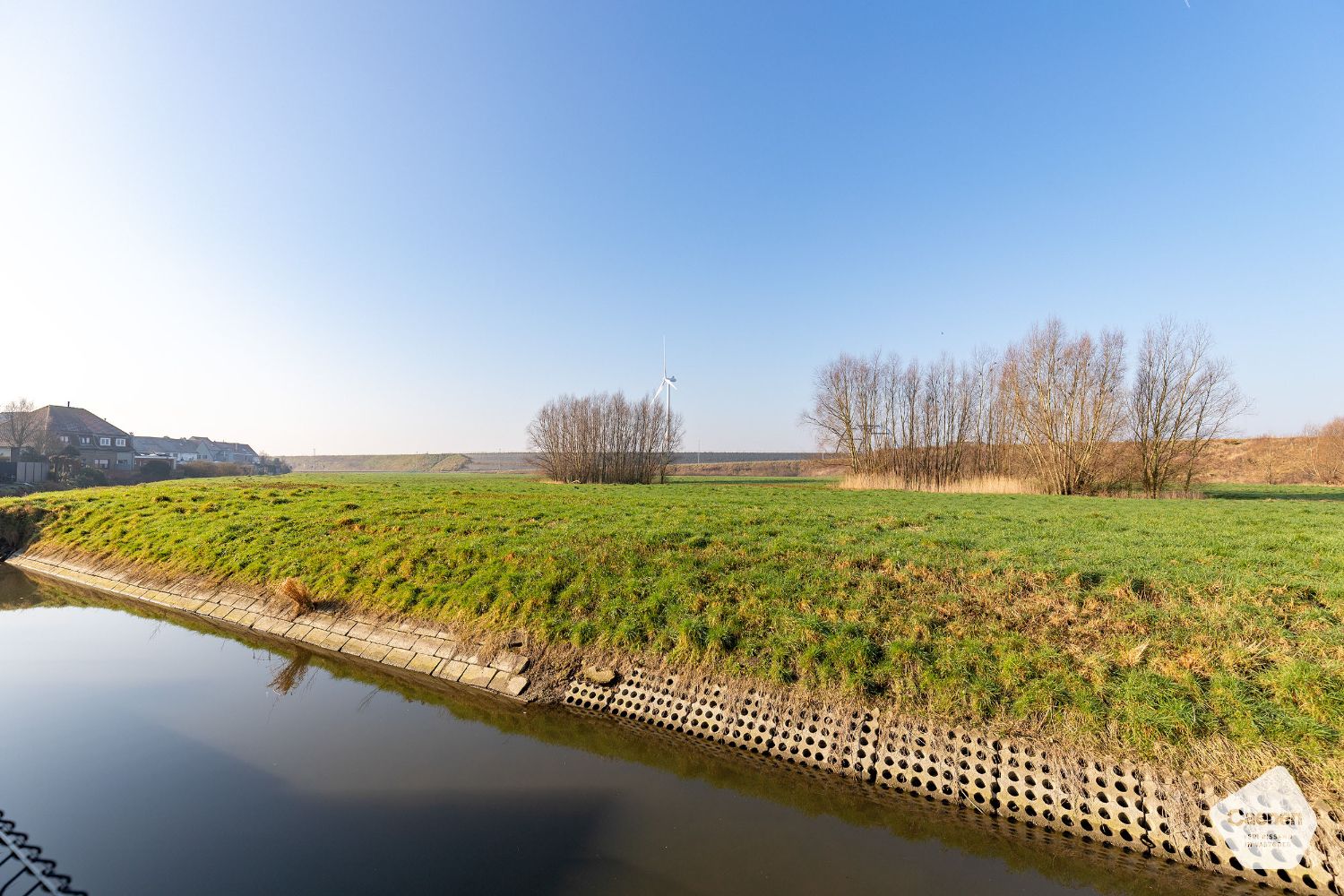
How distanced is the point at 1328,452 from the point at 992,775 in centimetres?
7704

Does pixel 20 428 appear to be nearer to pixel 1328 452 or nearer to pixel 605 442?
pixel 605 442

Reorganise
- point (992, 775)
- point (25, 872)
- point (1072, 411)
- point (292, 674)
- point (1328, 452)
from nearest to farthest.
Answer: point (25, 872), point (992, 775), point (292, 674), point (1072, 411), point (1328, 452)

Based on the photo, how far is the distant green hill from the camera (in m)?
152

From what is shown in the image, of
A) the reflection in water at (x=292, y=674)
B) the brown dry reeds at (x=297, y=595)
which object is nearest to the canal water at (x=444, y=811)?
the reflection in water at (x=292, y=674)

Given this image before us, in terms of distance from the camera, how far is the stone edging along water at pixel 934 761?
5.18 meters

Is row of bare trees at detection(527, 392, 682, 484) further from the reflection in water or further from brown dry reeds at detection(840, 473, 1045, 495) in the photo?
the reflection in water

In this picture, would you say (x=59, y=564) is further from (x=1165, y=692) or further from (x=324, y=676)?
(x=1165, y=692)

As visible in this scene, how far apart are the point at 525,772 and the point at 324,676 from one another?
576 cm

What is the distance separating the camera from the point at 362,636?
430 inches

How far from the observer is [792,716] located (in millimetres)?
7383

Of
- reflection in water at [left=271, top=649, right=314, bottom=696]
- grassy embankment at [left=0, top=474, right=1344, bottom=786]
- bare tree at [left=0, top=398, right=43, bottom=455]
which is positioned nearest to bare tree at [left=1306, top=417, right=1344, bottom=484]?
grassy embankment at [left=0, top=474, right=1344, bottom=786]

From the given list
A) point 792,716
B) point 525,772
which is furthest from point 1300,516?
point 525,772

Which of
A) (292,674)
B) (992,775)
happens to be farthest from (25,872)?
(992,775)

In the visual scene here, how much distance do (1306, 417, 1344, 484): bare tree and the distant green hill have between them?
15429 centimetres
